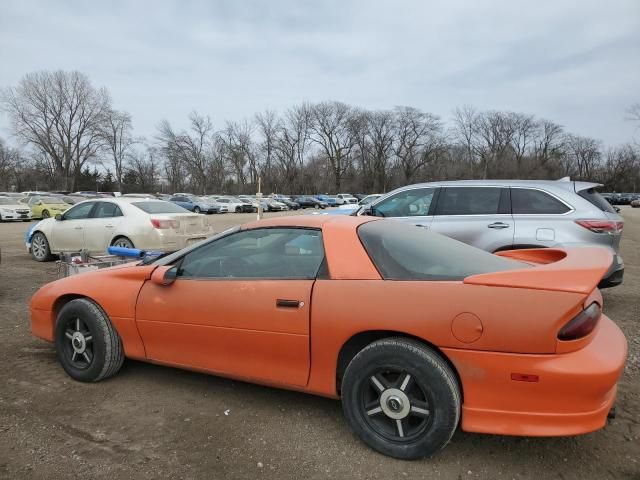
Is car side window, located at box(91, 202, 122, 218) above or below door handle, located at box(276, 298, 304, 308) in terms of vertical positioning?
above

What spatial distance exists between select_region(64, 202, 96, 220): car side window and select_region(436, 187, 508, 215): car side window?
7.08 metres

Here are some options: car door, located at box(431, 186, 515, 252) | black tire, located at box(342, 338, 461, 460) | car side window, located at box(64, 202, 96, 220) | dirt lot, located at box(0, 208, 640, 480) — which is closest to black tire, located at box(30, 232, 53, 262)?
car side window, located at box(64, 202, 96, 220)

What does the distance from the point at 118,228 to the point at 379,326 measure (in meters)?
7.61

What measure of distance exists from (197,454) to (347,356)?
1.04 meters

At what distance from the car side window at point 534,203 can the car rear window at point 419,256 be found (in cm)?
288

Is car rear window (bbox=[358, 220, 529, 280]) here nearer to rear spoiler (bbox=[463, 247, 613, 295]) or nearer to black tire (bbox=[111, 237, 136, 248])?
rear spoiler (bbox=[463, 247, 613, 295])

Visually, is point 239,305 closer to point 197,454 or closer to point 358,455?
point 197,454

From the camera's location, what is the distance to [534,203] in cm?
586

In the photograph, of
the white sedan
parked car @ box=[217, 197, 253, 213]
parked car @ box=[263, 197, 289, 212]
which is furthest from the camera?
parked car @ box=[263, 197, 289, 212]

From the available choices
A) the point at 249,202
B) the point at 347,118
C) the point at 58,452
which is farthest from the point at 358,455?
the point at 347,118

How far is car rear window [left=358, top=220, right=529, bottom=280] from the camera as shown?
279 cm

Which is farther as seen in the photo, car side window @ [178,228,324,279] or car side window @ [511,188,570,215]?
car side window @ [511,188,570,215]

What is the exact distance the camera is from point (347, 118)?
8438 centimetres

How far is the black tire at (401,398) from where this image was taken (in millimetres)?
2502
